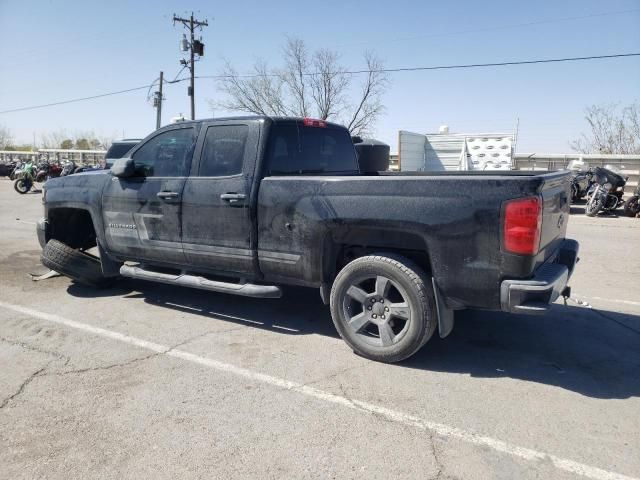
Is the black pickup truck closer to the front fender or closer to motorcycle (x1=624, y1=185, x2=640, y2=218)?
the front fender

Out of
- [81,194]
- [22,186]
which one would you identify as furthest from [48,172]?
[81,194]

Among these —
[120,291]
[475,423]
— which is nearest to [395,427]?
[475,423]

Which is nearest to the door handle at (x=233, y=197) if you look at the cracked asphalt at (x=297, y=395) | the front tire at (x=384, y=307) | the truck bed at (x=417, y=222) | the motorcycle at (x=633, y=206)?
the truck bed at (x=417, y=222)

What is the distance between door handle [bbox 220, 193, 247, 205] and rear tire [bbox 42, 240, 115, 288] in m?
2.44

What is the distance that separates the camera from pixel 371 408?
307 cm

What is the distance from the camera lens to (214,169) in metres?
4.54

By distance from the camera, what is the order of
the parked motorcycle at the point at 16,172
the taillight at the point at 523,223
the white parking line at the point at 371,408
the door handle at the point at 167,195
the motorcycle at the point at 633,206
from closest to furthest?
the white parking line at the point at 371,408
the taillight at the point at 523,223
the door handle at the point at 167,195
the motorcycle at the point at 633,206
the parked motorcycle at the point at 16,172

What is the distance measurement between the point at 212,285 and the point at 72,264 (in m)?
2.18

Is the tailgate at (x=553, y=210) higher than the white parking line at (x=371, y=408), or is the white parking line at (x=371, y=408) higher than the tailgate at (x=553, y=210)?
the tailgate at (x=553, y=210)

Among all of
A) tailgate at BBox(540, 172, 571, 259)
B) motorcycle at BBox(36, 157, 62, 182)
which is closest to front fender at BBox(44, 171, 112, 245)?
tailgate at BBox(540, 172, 571, 259)

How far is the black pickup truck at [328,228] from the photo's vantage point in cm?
322

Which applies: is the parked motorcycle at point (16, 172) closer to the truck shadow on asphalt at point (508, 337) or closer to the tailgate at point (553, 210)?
the truck shadow on asphalt at point (508, 337)

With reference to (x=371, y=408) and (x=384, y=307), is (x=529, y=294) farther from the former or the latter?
(x=371, y=408)

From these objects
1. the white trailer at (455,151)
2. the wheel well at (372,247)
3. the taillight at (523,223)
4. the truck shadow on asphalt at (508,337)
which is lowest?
the truck shadow on asphalt at (508,337)
